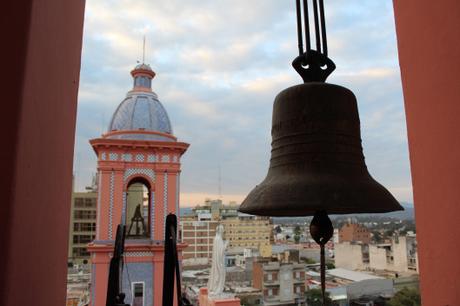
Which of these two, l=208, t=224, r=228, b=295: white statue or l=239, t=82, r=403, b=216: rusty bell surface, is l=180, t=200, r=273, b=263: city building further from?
l=239, t=82, r=403, b=216: rusty bell surface

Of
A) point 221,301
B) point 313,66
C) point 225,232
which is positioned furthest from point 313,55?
point 225,232

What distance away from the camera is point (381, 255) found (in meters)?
16.6

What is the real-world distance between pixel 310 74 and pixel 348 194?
0.52m

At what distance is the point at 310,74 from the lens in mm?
1517

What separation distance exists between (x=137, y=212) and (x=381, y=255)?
12.6m

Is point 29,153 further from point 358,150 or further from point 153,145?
point 153,145

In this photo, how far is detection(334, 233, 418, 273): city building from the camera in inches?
493

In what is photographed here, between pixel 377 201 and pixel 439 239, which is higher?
pixel 377 201

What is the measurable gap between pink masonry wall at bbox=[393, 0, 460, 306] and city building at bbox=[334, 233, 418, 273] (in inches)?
383

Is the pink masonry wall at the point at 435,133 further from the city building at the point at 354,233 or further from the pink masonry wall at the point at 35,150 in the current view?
the city building at the point at 354,233

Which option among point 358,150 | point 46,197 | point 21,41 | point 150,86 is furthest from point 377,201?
point 150,86

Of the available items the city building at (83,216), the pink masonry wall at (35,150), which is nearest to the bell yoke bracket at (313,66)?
the pink masonry wall at (35,150)

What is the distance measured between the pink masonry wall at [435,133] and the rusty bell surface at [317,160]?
0.33m

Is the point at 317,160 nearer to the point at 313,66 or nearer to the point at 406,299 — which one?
the point at 313,66
